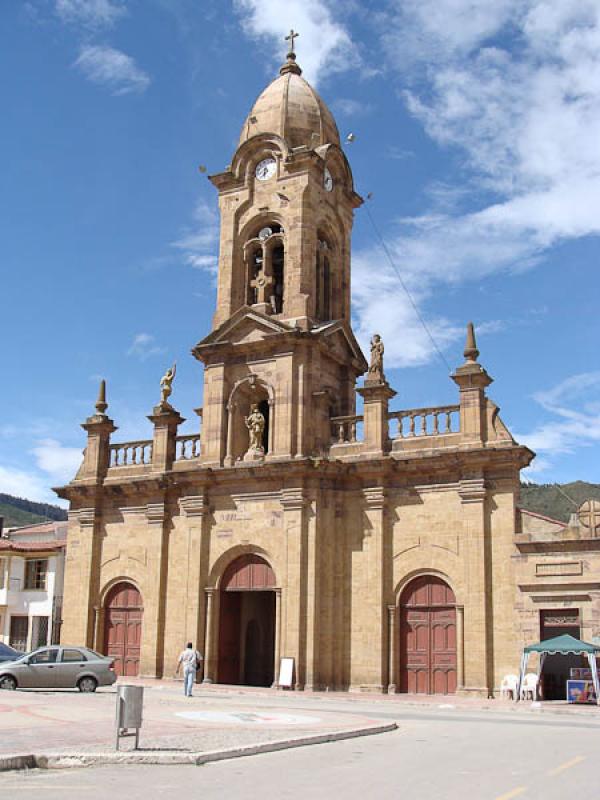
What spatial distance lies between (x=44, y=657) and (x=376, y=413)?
42.3ft

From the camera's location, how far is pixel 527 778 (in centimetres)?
1173

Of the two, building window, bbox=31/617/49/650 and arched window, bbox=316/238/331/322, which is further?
building window, bbox=31/617/49/650

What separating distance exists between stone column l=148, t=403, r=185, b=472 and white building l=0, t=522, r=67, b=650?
1132 cm

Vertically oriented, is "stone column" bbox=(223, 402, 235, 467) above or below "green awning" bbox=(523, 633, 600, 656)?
above

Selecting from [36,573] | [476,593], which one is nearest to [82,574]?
[36,573]

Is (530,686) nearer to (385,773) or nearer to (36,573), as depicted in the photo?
(385,773)

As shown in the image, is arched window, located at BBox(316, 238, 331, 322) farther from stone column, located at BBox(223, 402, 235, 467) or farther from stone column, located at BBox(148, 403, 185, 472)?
stone column, located at BBox(148, 403, 185, 472)

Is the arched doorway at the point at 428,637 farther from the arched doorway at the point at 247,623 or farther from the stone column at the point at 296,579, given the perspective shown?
the arched doorway at the point at 247,623

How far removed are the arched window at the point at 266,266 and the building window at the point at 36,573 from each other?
17806 millimetres

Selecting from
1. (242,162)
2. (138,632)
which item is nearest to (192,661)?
(138,632)

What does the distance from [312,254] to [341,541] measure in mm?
10663

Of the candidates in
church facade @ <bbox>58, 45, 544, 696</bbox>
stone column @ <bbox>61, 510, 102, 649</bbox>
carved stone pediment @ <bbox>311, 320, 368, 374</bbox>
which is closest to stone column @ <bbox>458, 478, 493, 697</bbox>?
church facade @ <bbox>58, 45, 544, 696</bbox>

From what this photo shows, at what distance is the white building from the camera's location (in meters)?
44.1

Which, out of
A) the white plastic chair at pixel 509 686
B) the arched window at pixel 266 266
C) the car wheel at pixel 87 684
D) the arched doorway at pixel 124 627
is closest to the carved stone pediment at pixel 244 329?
the arched window at pixel 266 266
